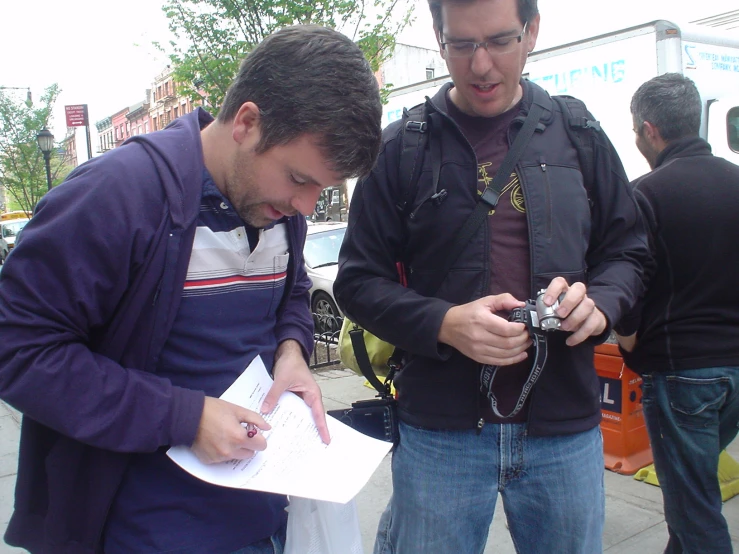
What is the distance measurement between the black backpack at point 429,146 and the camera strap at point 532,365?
418 mm

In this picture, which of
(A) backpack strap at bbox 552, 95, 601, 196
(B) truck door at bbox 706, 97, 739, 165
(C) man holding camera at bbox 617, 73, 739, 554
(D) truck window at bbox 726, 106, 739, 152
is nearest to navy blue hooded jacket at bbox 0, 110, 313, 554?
(A) backpack strap at bbox 552, 95, 601, 196

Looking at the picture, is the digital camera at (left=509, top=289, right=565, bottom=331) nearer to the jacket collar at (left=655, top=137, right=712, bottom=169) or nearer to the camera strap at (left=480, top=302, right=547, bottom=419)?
the camera strap at (left=480, top=302, right=547, bottom=419)

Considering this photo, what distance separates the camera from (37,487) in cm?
125

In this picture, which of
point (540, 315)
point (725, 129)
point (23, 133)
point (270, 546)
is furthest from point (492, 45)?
point (23, 133)

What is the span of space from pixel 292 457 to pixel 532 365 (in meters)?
0.66

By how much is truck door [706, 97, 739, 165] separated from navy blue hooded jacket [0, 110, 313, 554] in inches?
289

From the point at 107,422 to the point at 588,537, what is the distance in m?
1.25

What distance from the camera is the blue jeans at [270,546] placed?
142 cm

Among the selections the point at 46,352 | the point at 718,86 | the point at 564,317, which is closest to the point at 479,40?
the point at 564,317

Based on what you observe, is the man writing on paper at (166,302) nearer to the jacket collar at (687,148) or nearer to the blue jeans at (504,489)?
the blue jeans at (504,489)

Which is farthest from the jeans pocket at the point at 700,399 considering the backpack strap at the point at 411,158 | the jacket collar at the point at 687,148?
the backpack strap at the point at 411,158

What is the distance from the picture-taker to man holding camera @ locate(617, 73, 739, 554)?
8.09 feet

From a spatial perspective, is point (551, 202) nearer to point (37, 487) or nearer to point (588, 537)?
point (588, 537)

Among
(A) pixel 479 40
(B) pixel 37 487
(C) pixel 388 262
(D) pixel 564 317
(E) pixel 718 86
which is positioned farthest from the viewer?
(E) pixel 718 86
